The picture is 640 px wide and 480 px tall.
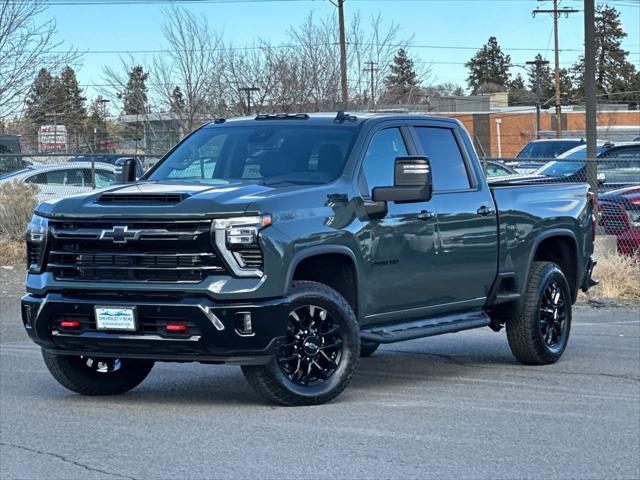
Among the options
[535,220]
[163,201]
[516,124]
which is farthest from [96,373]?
[516,124]

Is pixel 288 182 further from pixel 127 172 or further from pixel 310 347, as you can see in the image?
pixel 127 172

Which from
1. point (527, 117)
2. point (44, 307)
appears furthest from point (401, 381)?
point (527, 117)

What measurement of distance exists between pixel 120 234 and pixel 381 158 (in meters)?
2.19

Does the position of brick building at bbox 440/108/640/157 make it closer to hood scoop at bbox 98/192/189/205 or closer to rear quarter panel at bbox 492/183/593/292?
rear quarter panel at bbox 492/183/593/292

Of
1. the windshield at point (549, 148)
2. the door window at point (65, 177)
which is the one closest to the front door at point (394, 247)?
the door window at point (65, 177)

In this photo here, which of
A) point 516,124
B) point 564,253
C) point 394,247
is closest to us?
point 394,247

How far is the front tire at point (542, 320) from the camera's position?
33.3 feet

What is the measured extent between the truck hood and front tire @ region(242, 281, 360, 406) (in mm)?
693

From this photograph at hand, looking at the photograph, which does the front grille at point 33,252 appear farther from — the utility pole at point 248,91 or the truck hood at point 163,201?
the utility pole at point 248,91

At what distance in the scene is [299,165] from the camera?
892cm

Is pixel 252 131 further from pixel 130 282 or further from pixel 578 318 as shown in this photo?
pixel 578 318

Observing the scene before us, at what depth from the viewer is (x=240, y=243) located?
772cm

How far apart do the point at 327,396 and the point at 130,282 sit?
1530 mm

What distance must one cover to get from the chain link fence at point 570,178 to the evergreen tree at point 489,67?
3700 inches
